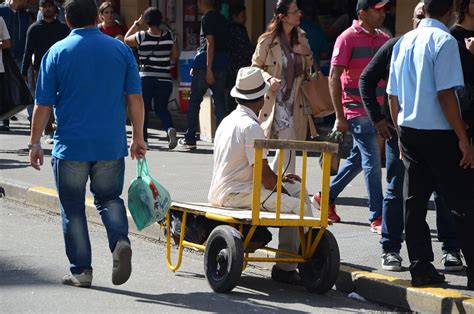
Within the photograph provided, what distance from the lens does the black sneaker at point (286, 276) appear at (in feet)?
26.5

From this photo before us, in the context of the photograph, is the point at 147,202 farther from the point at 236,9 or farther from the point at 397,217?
the point at 236,9

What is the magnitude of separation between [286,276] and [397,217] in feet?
2.84

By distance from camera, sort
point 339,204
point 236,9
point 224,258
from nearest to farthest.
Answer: point 224,258 < point 339,204 < point 236,9

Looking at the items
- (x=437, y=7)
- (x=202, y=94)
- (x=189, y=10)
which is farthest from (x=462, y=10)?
(x=189, y=10)

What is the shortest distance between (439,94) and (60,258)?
321cm

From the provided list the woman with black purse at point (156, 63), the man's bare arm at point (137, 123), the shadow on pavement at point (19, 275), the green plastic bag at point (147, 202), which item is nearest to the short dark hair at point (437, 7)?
the man's bare arm at point (137, 123)

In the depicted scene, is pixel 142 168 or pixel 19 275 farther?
pixel 19 275

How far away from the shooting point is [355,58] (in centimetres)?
930

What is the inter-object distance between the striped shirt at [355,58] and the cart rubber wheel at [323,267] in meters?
1.79

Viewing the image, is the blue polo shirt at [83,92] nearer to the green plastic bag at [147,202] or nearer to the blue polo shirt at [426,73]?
the green plastic bag at [147,202]

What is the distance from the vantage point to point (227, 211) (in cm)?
784

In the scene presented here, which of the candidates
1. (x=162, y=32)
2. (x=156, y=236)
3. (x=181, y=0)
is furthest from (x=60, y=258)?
(x=181, y=0)

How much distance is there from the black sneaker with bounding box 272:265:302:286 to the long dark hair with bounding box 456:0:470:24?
199 cm

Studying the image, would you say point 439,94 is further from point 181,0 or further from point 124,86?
point 181,0
